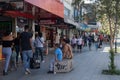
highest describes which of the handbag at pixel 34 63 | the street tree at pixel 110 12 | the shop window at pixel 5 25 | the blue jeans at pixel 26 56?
the street tree at pixel 110 12

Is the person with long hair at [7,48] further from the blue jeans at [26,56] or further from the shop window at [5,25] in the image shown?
the shop window at [5,25]

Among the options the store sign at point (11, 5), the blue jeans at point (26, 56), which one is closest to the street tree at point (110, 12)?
the blue jeans at point (26, 56)

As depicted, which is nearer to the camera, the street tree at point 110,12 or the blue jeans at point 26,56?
the blue jeans at point 26,56

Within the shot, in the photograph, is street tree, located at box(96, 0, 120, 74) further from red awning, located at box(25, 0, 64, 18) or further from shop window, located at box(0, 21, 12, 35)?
shop window, located at box(0, 21, 12, 35)

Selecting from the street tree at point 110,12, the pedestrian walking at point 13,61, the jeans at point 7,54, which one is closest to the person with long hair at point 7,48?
the jeans at point 7,54

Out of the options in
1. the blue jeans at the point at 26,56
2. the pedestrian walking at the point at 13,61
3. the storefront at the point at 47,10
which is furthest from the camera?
the pedestrian walking at the point at 13,61

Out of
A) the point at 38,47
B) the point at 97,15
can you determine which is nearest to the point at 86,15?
the point at 97,15

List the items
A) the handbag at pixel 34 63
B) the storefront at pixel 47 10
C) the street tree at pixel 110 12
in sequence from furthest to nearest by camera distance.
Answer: the street tree at pixel 110 12 → the handbag at pixel 34 63 → the storefront at pixel 47 10

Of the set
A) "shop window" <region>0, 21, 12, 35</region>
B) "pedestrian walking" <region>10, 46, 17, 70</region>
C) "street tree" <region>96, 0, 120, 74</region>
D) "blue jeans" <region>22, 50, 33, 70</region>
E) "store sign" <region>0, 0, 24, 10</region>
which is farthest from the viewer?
"shop window" <region>0, 21, 12, 35</region>

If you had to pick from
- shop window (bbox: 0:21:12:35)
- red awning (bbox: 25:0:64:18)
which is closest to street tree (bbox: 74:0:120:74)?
red awning (bbox: 25:0:64:18)

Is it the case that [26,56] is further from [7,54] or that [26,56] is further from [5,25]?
[5,25]

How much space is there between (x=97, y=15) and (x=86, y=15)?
55 cm

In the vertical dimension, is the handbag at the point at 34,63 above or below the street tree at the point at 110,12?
below

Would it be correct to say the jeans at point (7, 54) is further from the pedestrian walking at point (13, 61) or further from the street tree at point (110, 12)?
the street tree at point (110, 12)
